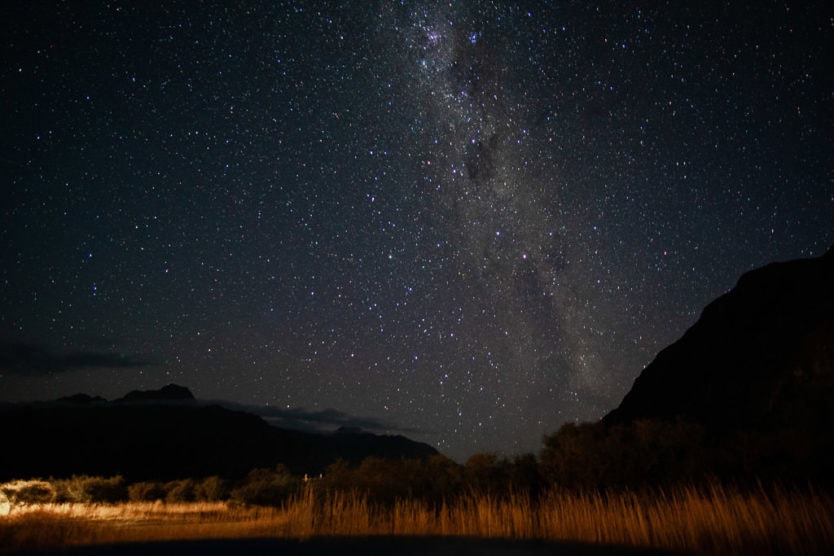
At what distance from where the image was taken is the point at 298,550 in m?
10.3

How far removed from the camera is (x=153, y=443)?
258ft

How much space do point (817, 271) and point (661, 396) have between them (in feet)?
60.8

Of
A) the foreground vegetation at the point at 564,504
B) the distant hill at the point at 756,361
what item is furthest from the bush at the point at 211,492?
the distant hill at the point at 756,361

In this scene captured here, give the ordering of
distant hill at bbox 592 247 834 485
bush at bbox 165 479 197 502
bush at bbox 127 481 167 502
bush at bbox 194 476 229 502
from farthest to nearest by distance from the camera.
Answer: bush at bbox 194 476 229 502 < bush at bbox 165 479 197 502 < bush at bbox 127 481 167 502 < distant hill at bbox 592 247 834 485

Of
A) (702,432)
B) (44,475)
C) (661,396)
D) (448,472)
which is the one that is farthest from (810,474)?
(44,475)

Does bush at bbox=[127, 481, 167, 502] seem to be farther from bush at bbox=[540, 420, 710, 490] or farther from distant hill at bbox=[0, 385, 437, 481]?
distant hill at bbox=[0, 385, 437, 481]

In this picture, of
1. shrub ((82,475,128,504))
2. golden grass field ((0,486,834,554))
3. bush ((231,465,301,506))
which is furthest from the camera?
shrub ((82,475,128,504))

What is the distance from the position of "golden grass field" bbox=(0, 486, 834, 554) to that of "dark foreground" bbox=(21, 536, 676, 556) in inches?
23.3

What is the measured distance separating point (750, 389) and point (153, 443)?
7309cm

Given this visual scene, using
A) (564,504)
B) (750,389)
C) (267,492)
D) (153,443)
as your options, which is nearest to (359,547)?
(564,504)

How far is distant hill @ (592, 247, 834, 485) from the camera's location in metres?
14.6

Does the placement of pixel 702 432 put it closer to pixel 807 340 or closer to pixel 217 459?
pixel 807 340

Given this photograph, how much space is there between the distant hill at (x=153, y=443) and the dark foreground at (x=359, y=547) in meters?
45.7

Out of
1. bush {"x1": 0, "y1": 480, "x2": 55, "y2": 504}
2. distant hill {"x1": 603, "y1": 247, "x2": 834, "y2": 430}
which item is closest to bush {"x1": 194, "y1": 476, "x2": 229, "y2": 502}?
bush {"x1": 0, "y1": 480, "x2": 55, "y2": 504}
